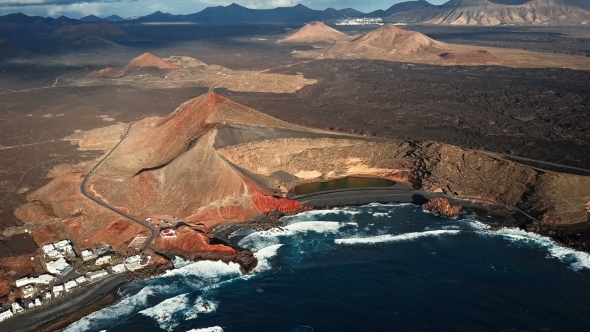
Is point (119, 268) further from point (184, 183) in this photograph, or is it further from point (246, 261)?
point (184, 183)

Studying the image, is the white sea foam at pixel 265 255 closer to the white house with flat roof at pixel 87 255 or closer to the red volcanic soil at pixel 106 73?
the white house with flat roof at pixel 87 255

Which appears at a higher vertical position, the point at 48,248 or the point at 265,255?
the point at 48,248

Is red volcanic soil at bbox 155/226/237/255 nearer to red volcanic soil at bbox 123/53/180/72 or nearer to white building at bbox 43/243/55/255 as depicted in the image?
white building at bbox 43/243/55/255

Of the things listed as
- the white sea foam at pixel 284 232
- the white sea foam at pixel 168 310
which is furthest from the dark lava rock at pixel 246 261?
the white sea foam at pixel 168 310

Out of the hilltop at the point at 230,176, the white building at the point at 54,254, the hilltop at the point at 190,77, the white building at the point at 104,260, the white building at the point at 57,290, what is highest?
the hilltop at the point at 190,77

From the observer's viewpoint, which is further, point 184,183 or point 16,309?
point 184,183

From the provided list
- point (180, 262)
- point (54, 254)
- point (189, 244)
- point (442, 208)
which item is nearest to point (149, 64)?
point (54, 254)

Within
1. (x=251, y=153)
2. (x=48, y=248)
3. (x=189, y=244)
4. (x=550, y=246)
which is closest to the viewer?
(x=48, y=248)
